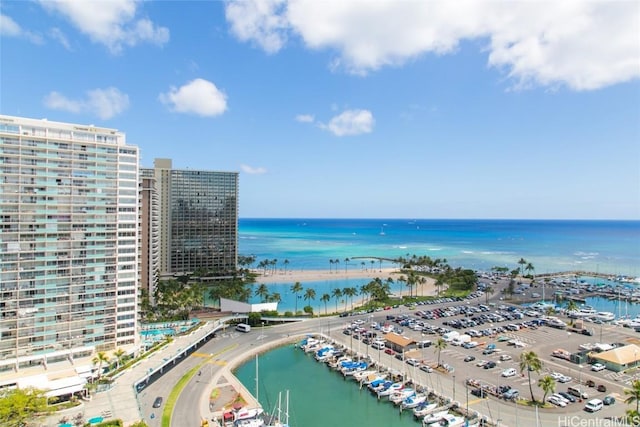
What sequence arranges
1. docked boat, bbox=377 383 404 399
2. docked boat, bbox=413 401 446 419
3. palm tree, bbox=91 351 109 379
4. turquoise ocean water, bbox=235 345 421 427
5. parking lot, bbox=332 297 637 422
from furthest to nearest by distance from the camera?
1. palm tree, bbox=91 351 109 379
2. docked boat, bbox=377 383 404 399
3. parking lot, bbox=332 297 637 422
4. turquoise ocean water, bbox=235 345 421 427
5. docked boat, bbox=413 401 446 419

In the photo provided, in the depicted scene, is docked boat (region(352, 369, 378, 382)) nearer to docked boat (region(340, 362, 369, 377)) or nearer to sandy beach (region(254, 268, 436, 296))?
docked boat (region(340, 362, 369, 377))

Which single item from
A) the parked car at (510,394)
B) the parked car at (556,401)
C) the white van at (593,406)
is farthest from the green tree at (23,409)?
the white van at (593,406)

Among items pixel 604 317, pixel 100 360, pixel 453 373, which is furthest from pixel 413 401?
pixel 604 317

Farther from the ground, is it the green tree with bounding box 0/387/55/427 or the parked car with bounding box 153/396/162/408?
the green tree with bounding box 0/387/55/427

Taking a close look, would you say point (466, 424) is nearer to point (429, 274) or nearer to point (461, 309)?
point (461, 309)

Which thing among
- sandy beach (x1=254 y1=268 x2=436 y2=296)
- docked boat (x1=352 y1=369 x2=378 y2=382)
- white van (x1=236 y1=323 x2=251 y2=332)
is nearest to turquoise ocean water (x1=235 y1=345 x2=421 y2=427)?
docked boat (x1=352 y1=369 x2=378 y2=382)

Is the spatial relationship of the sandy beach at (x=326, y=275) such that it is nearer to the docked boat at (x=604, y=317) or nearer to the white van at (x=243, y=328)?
the docked boat at (x=604, y=317)
